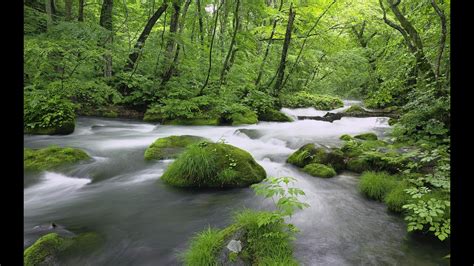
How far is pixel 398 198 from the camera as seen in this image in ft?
15.0

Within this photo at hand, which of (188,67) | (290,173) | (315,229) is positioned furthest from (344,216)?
(188,67)

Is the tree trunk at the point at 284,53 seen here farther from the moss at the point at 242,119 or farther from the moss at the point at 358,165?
the moss at the point at 358,165

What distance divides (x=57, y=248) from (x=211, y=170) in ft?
9.31

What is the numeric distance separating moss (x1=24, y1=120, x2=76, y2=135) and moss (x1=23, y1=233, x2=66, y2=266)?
6696mm

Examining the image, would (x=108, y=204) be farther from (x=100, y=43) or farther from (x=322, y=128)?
(x=322, y=128)

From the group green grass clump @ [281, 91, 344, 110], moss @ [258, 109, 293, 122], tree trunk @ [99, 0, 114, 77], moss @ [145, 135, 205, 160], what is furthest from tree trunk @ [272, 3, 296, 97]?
A: moss @ [145, 135, 205, 160]

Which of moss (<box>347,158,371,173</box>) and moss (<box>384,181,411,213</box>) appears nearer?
moss (<box>384,181,411,213</box>)

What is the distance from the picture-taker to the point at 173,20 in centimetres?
1246

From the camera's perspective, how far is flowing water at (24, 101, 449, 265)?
349 centimetres

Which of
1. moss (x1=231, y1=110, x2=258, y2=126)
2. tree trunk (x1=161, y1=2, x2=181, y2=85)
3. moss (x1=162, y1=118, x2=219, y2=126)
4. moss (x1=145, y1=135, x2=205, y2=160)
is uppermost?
tree trunk (x1=161, y1=2, x2=181, y2=85)

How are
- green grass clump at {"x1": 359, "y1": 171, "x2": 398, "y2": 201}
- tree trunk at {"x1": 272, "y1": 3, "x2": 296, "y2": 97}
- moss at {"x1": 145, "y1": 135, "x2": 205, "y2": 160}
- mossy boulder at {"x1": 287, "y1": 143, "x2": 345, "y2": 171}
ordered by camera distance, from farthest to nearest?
tree trunk at {"x1": 272, "y1": 3, "x2": 296, "y2": 97}, moss at {"x1": 145, "y1": 135, "x2": 205, "y2": 160}, mossy boulder at {"x1": 287, "y1": 143, "x2": 345, "y2": 171}, green grass clump at {"x1": 359, "y1": 171, "x2": 398, "y2": 201}

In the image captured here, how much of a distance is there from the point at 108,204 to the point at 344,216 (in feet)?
13.3

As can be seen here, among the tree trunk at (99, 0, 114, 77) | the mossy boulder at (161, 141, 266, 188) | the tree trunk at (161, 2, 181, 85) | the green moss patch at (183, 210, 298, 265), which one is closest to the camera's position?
the green moss patch at (183, 210, 298, 265)

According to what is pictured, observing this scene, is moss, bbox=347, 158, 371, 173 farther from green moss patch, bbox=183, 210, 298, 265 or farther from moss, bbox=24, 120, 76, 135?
moss, bbox=24, 120, 76, 135
